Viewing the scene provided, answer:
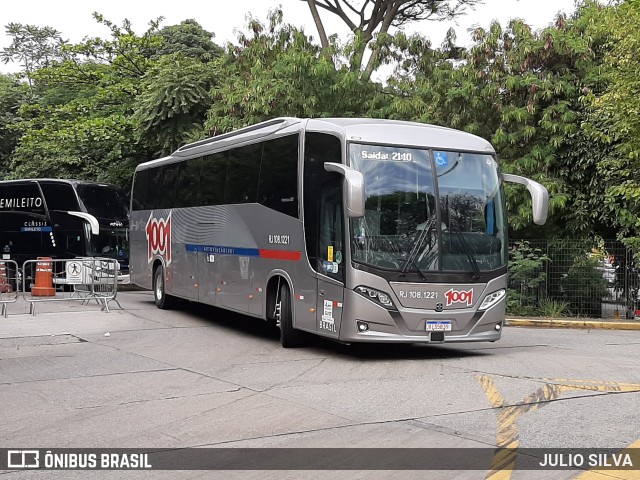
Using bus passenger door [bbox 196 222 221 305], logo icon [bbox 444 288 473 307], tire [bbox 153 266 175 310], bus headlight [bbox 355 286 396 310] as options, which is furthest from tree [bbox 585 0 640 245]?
tire [bbox 153 266 175 310]

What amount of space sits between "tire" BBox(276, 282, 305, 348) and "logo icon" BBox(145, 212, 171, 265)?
23.0 ft

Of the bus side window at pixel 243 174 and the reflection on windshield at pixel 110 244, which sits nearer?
the bus side window at pixel 243 174

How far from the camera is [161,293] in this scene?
21656 mm

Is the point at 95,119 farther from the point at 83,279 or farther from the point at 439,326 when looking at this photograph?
the point at 439,326

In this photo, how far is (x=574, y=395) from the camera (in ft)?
32.3

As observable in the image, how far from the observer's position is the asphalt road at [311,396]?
7680 millimetres

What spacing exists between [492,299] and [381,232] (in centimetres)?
211

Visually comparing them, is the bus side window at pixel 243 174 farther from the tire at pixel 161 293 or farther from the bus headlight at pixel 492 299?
the tire at pixel 161 293

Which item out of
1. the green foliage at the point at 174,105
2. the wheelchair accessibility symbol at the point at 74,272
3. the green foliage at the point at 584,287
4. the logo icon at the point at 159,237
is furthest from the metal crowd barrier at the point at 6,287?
the green foliage at the point at 584,287

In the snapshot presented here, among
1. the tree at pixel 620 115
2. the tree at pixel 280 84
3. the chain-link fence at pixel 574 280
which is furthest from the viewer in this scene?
the tree at pixel 280 84

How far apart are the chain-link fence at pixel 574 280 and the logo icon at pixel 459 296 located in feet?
32.9

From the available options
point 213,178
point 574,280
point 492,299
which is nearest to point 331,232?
point 492,299

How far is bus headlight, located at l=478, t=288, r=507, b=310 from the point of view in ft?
43.1

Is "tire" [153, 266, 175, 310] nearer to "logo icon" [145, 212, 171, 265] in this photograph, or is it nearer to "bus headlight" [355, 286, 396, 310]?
"logo icon" [145, 212, 171, 265]
